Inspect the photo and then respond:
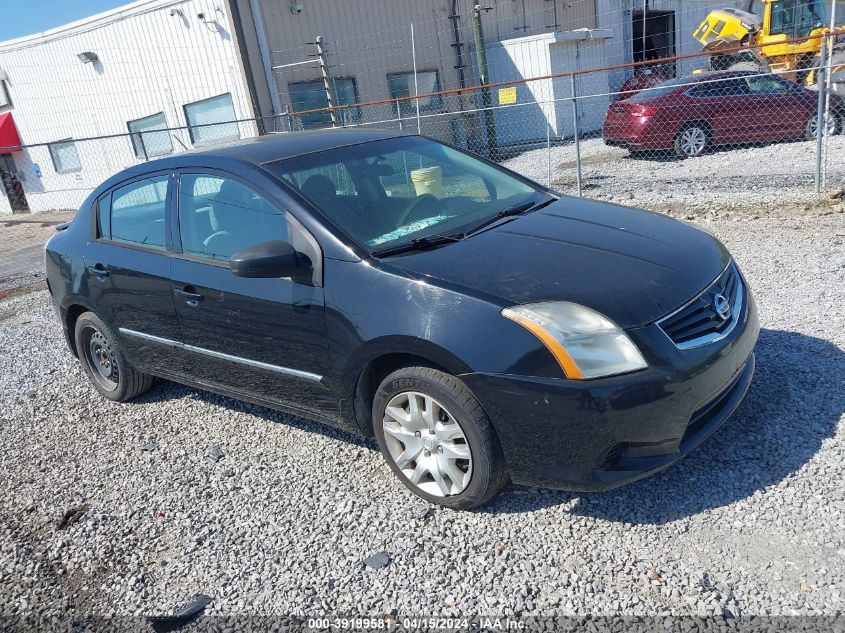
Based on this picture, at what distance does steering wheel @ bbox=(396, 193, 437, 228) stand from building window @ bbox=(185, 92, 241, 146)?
1234 centimetres

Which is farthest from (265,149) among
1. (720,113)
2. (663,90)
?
(720,113)

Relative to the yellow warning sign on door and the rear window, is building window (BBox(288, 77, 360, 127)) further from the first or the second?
the rear window

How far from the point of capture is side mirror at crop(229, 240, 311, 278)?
311 cm

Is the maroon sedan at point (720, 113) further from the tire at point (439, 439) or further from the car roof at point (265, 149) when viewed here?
the tire at point (439, 439)

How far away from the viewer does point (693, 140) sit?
39.1 ft

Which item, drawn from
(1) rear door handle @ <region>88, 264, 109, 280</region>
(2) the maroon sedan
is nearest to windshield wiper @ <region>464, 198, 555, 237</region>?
(1) rear door handle @ <region>88, 264, 109, 280</region>

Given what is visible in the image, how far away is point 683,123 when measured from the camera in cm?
1174

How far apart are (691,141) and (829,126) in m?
2.62

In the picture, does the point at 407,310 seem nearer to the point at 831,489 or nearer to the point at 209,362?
the point at 209,362

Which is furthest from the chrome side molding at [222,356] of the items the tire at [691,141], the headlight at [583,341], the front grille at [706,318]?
the tire at [691,141]

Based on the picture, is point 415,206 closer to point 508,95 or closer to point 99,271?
point 99,271

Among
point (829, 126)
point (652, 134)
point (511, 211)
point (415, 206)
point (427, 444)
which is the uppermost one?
point (415, 206)

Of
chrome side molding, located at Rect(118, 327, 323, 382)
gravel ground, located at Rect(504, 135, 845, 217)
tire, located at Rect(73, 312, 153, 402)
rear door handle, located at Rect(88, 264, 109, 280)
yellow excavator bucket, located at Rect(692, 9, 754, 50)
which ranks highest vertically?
yellow excavator bucket, located at Rect(692, 9, 754, 50)

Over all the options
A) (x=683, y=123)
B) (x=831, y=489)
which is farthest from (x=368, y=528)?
(x=683, y=123)
